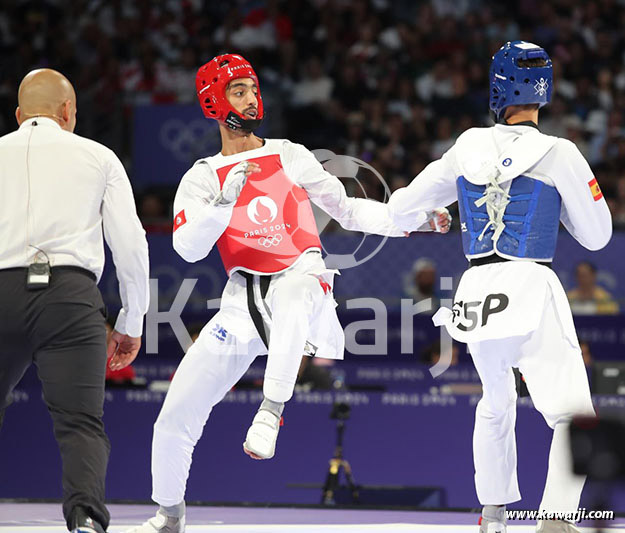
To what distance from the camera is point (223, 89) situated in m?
5.46

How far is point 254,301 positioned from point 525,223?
1.43 meters

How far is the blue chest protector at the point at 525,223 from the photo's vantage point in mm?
4719

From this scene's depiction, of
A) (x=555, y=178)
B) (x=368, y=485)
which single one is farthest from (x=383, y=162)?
(x=555, y=178)

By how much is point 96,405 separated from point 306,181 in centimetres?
173

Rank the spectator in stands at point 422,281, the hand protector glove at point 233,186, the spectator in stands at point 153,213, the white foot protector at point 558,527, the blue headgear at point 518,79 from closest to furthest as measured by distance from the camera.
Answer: the white foot protector at point 558,527, the blue headgear at point 518,79, the hand protector glove at point 233,186, the spectator in stands at point 422,281, the spectator in stands at point 153,213

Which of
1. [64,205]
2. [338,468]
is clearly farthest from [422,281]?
[64,205]

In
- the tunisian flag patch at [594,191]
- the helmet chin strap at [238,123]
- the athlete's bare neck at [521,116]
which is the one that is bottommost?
the tunisian flag patch at [594,191]

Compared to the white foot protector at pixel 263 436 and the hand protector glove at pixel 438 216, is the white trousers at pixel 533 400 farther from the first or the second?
the white foot protector at pixel 263 436

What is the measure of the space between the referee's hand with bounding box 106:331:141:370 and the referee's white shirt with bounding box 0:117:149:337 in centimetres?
23

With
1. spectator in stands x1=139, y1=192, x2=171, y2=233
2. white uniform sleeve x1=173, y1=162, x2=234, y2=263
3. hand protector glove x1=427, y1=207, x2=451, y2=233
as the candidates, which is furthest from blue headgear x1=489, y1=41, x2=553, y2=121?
spectator in stands x1=139, y1=192, x2=171, y2=233

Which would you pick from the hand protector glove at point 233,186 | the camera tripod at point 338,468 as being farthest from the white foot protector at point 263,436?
the camera tripod at point 338,468

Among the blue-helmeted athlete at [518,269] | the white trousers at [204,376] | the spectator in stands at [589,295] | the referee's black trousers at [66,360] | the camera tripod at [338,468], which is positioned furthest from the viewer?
the spectator in stands at [589,295]

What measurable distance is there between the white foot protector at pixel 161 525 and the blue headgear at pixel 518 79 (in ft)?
8.72

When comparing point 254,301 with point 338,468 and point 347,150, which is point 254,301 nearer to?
point 338,468
